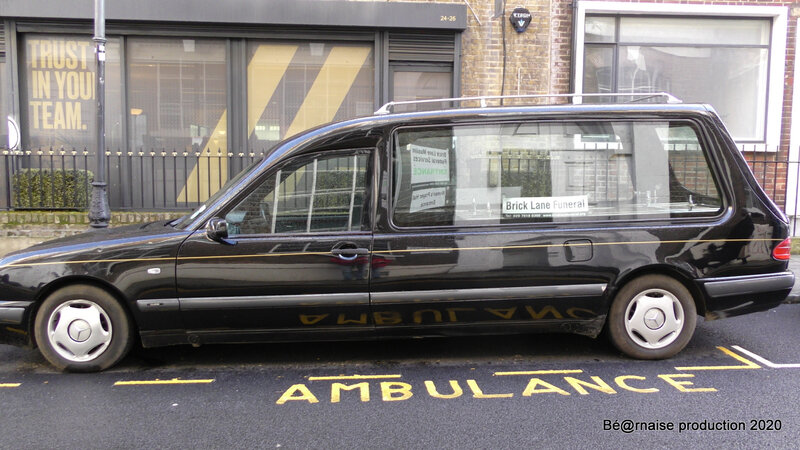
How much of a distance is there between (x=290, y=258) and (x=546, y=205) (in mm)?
1923

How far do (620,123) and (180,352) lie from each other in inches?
153

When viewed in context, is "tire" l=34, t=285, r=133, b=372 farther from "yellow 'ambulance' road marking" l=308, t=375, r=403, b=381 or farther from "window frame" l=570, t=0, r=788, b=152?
"window frame" l=570, t=0, r=788, b=152

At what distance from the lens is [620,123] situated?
4.35 m

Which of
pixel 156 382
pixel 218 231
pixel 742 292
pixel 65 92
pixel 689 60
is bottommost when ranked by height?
pixel 156 382

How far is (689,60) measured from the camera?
9.60m

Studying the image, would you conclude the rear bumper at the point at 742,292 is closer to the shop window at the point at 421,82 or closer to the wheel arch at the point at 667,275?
the wheel arch at the point at 667,275

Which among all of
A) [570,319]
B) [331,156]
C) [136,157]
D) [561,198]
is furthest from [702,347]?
[136,157]

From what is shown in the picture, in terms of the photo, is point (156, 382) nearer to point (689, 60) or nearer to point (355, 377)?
point (355, 377)

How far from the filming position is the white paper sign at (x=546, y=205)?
4.28 m

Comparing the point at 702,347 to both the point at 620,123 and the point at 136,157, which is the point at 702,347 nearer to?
the point at 620,123

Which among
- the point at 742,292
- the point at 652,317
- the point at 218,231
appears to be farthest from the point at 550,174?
the point at 218,231

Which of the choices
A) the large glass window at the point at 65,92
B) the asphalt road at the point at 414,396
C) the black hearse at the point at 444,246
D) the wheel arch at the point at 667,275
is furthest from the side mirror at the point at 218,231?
the large glass window at the point at 65,92

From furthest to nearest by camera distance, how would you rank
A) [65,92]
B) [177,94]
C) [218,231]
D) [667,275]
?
[177,94] → [65,92] → [667,275] → [218,231]

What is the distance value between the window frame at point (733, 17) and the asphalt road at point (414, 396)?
5631mm
